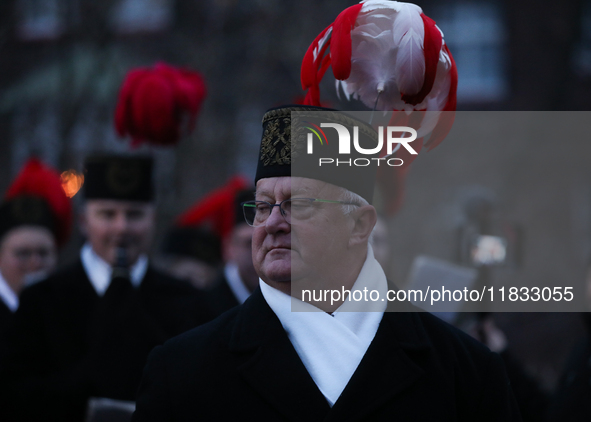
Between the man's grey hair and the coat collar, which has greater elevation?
the man's grey hair

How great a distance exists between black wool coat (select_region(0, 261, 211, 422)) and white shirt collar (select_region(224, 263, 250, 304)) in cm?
78

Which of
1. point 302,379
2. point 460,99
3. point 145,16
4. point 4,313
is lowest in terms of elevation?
point 4,313

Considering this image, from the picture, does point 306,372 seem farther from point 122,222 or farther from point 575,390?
point 575,390

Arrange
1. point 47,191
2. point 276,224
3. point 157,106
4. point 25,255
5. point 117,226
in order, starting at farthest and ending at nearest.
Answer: point 47,191 < point 25,255 < point 157,106 < point 117,226 < point 276,224

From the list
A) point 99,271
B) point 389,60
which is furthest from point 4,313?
point 389,60

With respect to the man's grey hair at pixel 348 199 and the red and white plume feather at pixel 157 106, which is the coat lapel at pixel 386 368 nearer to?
the man's grey hair at pixel 348 199

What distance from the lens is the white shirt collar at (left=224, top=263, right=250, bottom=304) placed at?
15.0 feet

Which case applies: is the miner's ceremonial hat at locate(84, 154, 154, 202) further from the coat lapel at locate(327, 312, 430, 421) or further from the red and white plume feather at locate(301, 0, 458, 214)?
the coat lapel at locate(327, 312, 430, 421)

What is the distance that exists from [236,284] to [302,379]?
2646 millimetres

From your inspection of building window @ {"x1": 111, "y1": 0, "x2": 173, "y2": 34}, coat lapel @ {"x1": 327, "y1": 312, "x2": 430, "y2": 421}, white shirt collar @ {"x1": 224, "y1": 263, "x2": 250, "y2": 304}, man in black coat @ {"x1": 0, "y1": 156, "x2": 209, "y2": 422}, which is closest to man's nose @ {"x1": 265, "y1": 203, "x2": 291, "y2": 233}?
coat lapel @ {"x1": 327, "y1": 312, "x2": 430, "y2": 421}

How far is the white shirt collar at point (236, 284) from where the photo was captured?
15.0 feet

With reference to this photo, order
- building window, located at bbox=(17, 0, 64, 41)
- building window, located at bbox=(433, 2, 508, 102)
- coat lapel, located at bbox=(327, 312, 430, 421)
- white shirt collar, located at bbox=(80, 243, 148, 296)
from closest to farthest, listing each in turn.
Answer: coat lapel, located at bbox=(327, 312, 430, 421), white shirt collar, located at bbox=(80, 243, 148, 296), building window, located at bbox=(17, 0, 64, 41), building window, located at bbox=(433, 2, 508, 102)

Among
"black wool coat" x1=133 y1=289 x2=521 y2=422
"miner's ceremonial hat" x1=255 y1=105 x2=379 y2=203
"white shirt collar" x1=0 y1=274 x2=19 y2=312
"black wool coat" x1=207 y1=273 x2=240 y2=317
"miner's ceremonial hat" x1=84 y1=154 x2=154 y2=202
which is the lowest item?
"white shirt collar" x1=0 y1=274 x2=19 y2=312

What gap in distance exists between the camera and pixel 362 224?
2.37 metres
